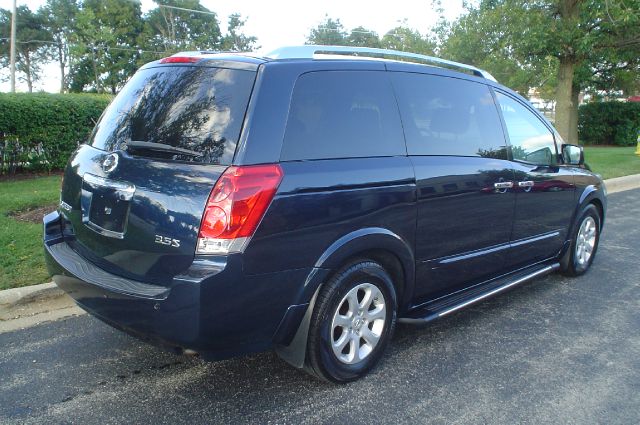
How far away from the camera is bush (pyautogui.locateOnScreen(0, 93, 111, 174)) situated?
9.04 m

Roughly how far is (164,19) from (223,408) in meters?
54.9

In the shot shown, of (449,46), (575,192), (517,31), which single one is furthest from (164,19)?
(575,192)

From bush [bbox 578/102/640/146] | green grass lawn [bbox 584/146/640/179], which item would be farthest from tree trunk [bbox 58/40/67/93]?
green grass lawn [bbox 584/146/640/179]

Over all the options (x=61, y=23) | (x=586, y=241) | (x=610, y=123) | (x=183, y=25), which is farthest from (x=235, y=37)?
(x=586, y=241)

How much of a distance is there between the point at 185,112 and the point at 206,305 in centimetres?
107

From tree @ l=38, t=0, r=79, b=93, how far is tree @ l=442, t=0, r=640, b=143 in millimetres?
51430

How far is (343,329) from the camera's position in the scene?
317 centimetres

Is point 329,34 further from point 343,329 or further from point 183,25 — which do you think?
point 343,329

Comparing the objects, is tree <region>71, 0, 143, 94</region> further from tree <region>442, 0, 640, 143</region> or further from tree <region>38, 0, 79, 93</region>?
tree <region>442, 0, 640, 143</region>

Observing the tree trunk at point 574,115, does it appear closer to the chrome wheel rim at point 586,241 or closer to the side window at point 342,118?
the chrome wheel rim at point 586,241

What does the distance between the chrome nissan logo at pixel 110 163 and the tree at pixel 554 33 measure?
12.0 m

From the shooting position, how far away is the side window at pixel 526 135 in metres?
4.38

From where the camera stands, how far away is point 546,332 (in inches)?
160

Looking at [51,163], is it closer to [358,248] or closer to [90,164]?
[90,164]
